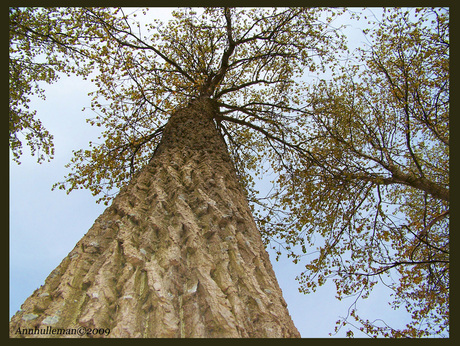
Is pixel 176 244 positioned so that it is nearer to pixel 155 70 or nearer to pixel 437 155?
pixel 155 70

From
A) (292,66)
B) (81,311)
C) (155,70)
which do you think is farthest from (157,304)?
(292,66)

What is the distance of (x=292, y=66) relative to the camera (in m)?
7.31

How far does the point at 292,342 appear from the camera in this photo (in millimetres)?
1566

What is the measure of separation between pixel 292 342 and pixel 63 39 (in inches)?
255

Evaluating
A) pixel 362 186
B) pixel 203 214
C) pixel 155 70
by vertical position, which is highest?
pixel 155 70

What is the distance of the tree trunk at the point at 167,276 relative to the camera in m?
1.53

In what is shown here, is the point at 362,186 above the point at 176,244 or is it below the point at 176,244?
above

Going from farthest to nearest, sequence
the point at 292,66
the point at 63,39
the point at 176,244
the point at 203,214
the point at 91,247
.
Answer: the point at 292,66, the point at 63,39, the point at 203,214, the point at 91,247, the point at 176,244

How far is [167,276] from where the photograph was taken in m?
1.79

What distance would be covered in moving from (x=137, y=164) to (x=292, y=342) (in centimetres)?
681

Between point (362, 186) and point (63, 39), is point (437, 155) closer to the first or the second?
point (362, 186)

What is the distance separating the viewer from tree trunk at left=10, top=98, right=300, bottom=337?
153 centimetres

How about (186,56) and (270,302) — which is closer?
(270,302)

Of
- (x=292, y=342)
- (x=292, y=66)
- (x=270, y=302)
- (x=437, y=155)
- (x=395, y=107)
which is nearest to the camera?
(x=292, y=342)
